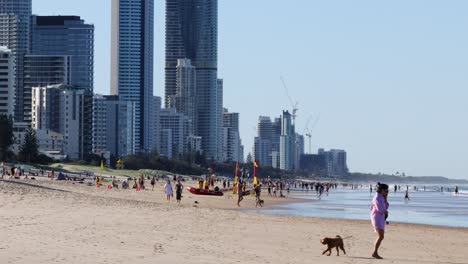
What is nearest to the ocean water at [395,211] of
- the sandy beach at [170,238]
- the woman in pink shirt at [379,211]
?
the sandy beach at [170,238]

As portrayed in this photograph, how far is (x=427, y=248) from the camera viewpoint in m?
23.7

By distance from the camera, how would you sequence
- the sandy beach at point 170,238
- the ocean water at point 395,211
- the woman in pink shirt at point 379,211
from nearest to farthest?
the sandy beach at point 170,238 < the woman in pink shirt at point 379,211 < the ocean water at point 395,211

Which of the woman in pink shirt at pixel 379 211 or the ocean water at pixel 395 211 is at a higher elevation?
the woman in pink shirt at pixel 379 211

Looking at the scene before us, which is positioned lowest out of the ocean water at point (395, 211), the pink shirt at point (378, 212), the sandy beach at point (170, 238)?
the ocean water at point (395, 211)

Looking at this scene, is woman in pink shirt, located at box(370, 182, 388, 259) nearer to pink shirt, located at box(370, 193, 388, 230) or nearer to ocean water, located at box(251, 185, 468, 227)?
pink shirt, located at box(370, 193, 388, 230)

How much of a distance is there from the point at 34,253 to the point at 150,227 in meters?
8.18

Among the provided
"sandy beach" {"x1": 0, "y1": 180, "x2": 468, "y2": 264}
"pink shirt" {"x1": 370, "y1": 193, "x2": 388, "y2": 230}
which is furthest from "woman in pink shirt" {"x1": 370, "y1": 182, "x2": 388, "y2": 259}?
"sandy beach" {"x1": 0, "y1": 180, "x2": 468, "y2": 264}

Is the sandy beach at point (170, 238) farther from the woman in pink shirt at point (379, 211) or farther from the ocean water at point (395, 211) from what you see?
the ocean water at point (395, 211)

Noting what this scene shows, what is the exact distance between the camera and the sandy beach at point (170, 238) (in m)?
17.0

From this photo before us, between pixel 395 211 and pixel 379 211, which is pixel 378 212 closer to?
pixel 379 211

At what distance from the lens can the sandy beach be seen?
17.0m

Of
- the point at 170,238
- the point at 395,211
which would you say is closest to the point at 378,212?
the point at 170,238

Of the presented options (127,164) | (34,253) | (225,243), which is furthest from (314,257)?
(127,164)

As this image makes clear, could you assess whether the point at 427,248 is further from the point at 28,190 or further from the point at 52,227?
the point at 28,190
